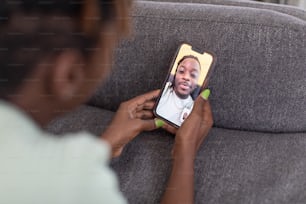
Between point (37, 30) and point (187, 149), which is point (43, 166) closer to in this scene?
point (37, 30)

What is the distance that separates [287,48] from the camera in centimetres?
74

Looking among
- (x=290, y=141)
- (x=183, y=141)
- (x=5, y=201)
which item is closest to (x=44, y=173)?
(x=5, y=201)

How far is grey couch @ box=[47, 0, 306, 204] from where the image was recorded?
0.70m

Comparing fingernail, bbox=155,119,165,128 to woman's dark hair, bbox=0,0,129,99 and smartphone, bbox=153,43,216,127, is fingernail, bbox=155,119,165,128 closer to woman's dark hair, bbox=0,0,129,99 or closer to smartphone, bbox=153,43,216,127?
smartphone, bbox=153,43,216,127

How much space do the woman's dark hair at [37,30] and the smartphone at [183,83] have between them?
0.39 m

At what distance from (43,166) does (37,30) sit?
99 mm

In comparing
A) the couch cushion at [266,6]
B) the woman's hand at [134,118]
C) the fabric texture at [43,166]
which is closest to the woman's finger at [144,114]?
the woman's hand at [134,118]

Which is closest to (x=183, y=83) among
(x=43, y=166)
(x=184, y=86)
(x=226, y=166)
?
(x=184, y=86)

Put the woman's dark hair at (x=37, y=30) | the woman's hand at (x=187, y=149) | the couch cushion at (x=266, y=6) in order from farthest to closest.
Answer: the couch cushion at (x=266, y=6)
the woman's hand at (x=187, y=149)
the woman's dark hair at (x=37, y=30)

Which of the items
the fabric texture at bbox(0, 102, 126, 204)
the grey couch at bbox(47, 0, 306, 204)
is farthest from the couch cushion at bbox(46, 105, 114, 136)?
the fabric texture at bbox(0, 102, 126, 204)

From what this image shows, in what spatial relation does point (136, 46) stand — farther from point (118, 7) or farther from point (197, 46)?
point (118, 7)

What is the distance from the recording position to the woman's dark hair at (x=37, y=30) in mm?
349

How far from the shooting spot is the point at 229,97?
771 millimetres

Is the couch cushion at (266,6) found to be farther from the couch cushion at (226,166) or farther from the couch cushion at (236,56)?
the couch cushion at (226,166)
